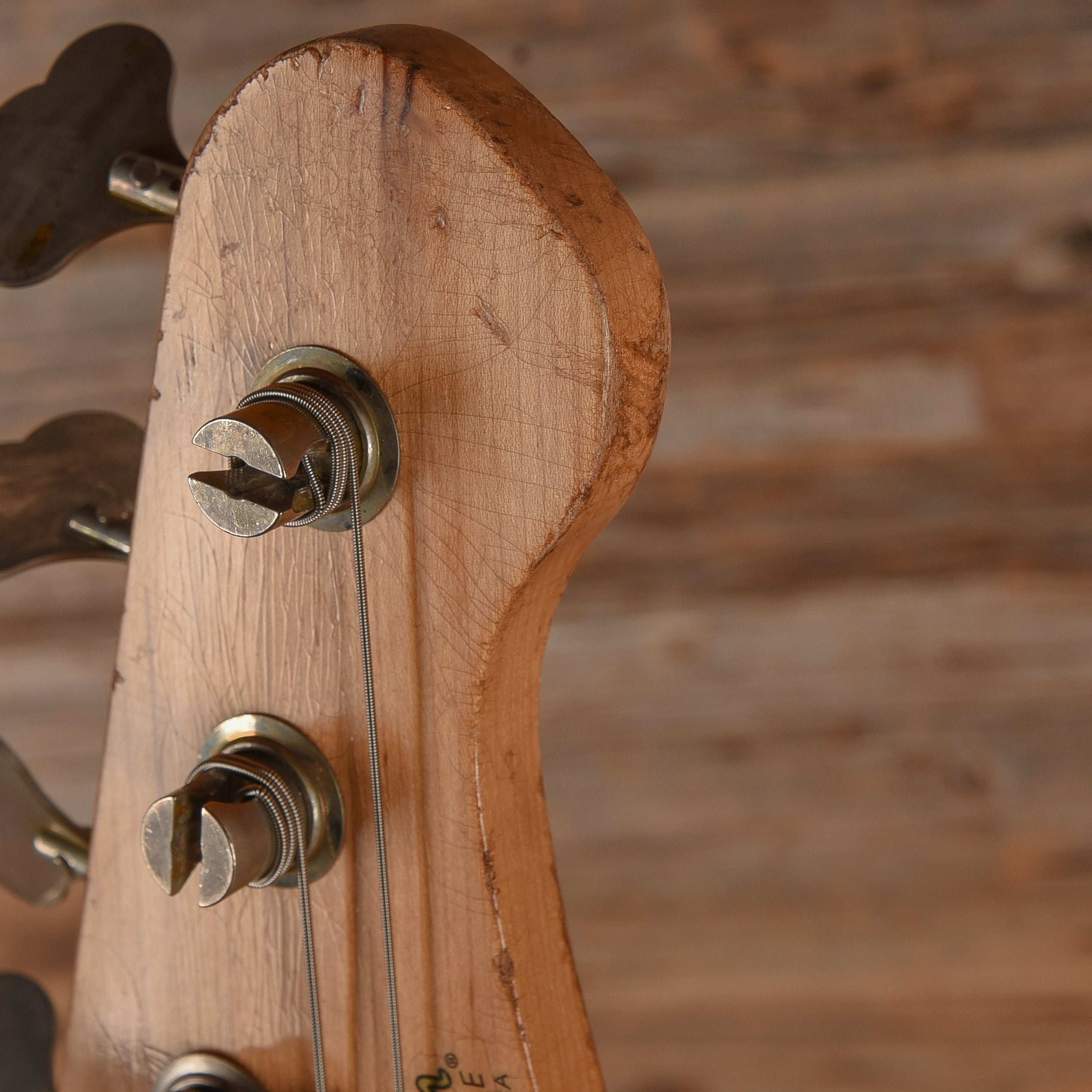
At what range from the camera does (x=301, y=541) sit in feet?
1.22

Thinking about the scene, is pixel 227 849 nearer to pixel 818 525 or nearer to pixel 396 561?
pixel 396 561

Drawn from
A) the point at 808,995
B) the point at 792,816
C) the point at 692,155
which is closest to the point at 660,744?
the point at 792,816

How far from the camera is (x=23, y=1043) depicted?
20.0 inches

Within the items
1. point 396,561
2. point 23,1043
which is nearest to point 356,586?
point 396,561

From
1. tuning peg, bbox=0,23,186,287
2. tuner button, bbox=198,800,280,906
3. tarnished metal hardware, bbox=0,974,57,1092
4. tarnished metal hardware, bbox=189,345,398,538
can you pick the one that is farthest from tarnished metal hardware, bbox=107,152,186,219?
tarnished metal hardware, bbox=0,974,57,1092

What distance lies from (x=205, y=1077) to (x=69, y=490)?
0.78 feet

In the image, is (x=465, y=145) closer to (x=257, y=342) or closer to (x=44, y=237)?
(x=257, y=342)

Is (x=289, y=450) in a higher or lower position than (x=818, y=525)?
lower

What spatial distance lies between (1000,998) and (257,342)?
0.78m

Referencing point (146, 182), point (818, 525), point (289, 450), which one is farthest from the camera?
point (818, 525)

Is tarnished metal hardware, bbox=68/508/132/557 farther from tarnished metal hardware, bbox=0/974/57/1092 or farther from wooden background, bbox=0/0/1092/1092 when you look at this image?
wooden background, bbox=0/0/1092/1092

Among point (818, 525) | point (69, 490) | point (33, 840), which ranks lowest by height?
point (33, 840)

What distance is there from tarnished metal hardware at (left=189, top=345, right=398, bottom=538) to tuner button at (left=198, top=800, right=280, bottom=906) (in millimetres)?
88

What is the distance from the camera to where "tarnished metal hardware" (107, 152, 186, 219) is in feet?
1.39
